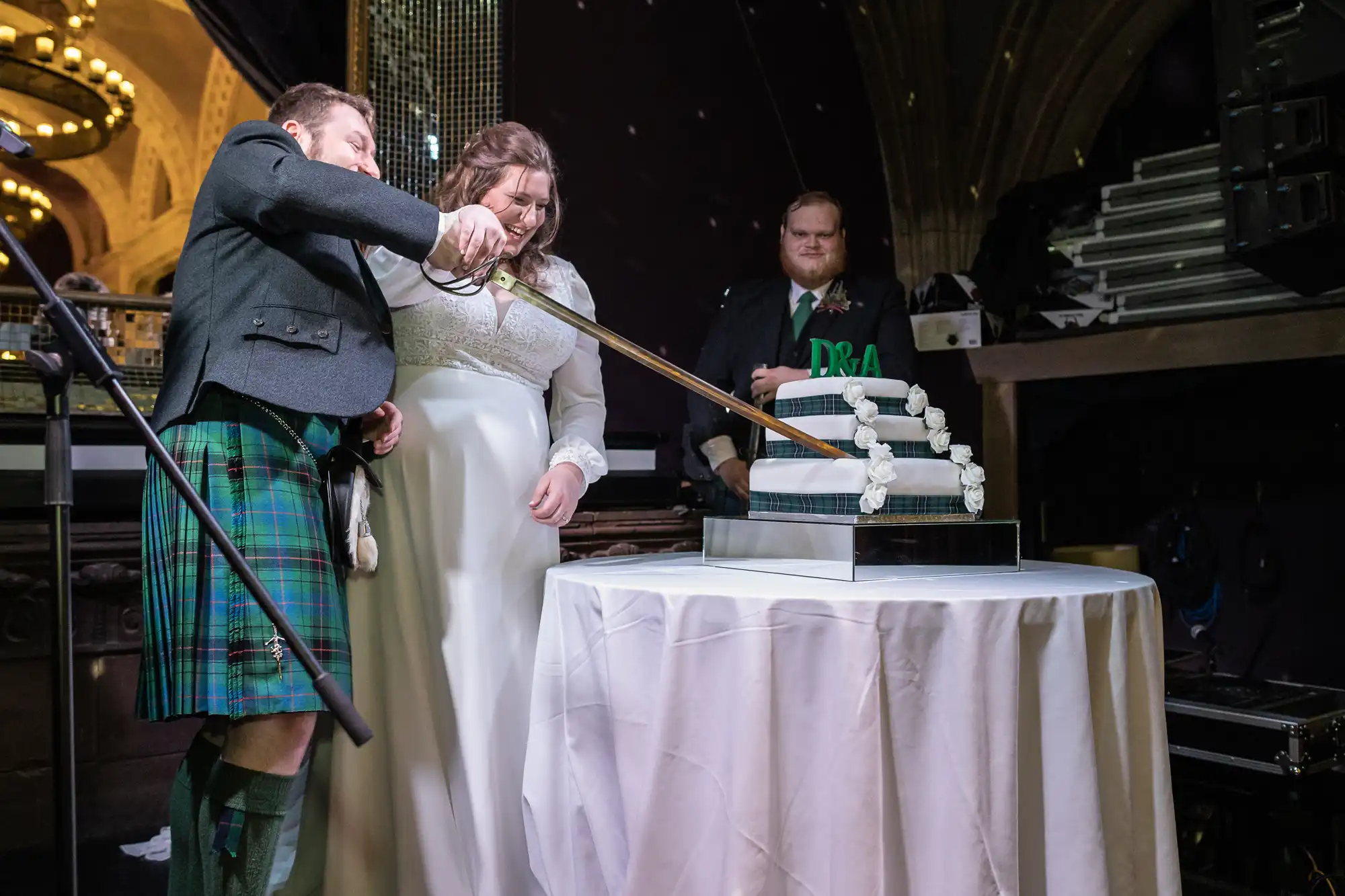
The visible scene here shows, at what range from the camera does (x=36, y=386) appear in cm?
265

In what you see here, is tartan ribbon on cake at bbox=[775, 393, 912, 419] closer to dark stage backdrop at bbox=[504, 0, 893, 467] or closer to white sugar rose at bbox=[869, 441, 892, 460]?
white sugar rose at bbox=[869, 441, 892, 460]

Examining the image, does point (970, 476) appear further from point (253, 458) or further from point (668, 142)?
point (668, 142)

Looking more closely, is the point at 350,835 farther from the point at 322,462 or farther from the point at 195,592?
the point at 322,462

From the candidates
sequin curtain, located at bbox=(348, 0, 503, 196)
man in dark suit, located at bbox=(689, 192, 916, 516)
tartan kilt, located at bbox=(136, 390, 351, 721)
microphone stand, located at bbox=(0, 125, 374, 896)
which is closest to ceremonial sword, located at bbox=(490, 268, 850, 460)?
tartan kilt, located at bbox=(136, 390, 351, 721)

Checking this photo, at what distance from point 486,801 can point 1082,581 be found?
3.39 feet

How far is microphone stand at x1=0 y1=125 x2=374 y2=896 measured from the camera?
3.91ft

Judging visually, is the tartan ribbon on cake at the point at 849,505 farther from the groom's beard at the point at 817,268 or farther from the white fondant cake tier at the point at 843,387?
the groom's beard at the point at 817,268

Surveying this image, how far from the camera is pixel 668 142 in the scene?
3.90 m

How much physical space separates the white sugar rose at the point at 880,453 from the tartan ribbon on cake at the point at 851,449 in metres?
0.02

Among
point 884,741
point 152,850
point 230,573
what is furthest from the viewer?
point 152,850

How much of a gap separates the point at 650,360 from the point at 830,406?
13.3 inches

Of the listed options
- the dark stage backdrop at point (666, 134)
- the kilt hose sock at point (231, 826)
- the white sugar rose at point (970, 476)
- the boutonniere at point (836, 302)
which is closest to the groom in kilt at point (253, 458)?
the kilt hose sock at point (231, 826)

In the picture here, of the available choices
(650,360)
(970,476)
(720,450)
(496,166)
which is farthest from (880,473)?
(720,450)

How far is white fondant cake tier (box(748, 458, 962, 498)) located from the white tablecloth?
0.66ft
